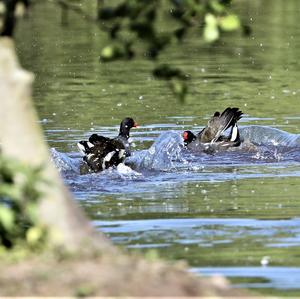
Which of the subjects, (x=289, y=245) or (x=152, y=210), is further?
(x=152, y=210)

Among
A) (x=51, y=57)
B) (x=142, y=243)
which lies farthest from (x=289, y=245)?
(x=51, y=57)

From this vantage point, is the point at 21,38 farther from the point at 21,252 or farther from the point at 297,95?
the point at 21,252

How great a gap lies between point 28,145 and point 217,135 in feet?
35.9

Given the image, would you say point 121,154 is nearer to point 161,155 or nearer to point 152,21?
point 161,155

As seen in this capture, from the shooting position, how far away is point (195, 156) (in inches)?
702

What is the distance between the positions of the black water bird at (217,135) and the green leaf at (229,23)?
10.6 meters

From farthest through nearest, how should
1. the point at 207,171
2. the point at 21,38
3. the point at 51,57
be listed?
the point at 21,38, the point at 51,57, the point at 207,171

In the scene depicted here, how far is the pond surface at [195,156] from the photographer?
35.2ft

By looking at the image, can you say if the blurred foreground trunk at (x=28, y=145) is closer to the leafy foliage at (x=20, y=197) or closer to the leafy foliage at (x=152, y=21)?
the leafy foliage at (x=20, y=197)

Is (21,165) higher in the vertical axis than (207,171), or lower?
higher

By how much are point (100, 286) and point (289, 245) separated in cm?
408

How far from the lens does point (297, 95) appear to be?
75.5 ft

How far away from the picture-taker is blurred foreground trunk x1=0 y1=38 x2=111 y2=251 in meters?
7.86

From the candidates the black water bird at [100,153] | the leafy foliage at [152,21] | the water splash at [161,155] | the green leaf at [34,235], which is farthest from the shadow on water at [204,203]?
the leafy foliage at [152,21]
